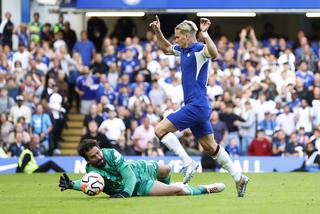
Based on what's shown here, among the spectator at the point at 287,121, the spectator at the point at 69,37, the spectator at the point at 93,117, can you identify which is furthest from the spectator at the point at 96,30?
the spectator at the point at 287,121

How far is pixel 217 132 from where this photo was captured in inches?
1144

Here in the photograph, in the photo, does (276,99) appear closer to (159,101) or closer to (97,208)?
(159,101)

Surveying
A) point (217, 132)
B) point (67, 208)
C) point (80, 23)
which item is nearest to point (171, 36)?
point (80, 23)

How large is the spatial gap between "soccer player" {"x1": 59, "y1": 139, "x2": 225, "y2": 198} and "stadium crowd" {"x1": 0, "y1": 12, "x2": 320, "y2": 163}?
12107mm

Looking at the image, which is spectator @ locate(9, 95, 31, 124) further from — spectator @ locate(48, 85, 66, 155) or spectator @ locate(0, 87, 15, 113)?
spectator @ locate(48, 85, 66, 155)

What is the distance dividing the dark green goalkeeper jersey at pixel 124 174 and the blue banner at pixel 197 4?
17.6m

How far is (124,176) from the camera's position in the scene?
15570 millimetres

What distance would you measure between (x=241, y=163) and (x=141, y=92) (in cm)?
446

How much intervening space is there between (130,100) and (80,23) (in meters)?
6.75

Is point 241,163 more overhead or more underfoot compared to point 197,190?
more underfoot

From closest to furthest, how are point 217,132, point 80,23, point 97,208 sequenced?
point 97,208
point 217,132
point 80,23

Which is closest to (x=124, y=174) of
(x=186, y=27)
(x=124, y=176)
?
(x=124, y=176)

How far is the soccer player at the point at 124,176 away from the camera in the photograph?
15508 millimetres

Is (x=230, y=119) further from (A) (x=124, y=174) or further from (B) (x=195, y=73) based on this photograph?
(A) (x=124, y=174)
